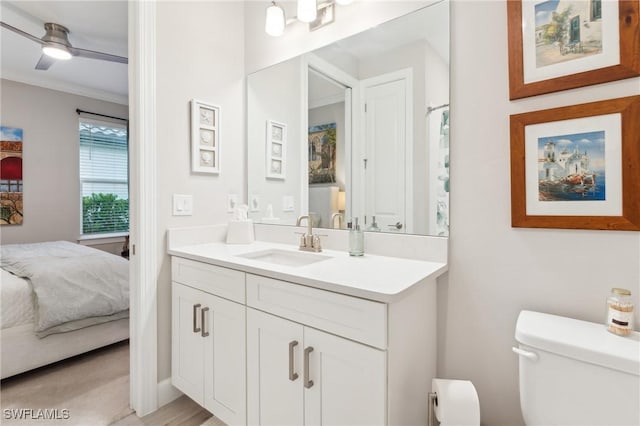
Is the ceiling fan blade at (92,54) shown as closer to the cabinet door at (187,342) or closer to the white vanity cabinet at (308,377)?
the cabinet door at (187,342)

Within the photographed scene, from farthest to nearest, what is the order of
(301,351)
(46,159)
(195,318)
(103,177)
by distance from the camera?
1. (103,177)
2. (46,159)
3. (195,318)
4. (301,351)

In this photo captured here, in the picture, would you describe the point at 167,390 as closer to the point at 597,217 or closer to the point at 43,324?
the point at 43,324

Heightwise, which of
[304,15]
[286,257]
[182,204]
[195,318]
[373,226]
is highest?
[304,15]

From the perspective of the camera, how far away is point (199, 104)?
6.07 ft

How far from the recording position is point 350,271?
1.18 metres

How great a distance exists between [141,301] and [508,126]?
1.92 metres

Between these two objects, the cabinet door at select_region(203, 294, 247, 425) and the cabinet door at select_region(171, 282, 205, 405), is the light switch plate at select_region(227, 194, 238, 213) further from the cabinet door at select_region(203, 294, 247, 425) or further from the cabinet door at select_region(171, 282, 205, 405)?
the cabinet door at select_region(203, 294, 247, 425)

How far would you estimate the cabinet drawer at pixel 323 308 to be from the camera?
0.94m

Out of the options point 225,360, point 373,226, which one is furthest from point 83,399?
point 373,226

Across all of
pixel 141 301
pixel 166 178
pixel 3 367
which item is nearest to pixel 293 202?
pixel 166 178

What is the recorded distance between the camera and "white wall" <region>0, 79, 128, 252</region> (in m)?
3.51

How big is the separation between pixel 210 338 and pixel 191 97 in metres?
1.36

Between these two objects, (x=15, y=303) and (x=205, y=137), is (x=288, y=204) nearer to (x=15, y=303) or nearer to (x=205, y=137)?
(x=205, y=137)

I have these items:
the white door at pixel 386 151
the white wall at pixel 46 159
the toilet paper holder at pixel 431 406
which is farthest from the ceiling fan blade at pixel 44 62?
the toilet paper holder at pixel 431 406
